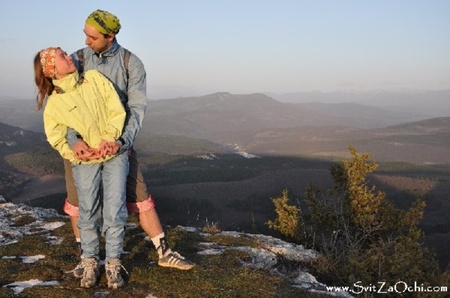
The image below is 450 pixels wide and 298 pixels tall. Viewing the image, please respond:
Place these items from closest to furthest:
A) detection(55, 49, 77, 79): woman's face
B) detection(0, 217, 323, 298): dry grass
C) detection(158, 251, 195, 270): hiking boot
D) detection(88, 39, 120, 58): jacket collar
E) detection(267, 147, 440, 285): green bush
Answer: detection(55, 49, 77, 79): woman's face
detection(0, 217, 323, 298): dry grass
detection(88, 39, 120, 58): jacket collar
detection(158, 251, 195, 270): hiking boot
detection(267, 147, 440, 285): green bush

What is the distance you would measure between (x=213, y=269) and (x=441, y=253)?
71801mm

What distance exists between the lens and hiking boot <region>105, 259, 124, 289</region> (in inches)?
211

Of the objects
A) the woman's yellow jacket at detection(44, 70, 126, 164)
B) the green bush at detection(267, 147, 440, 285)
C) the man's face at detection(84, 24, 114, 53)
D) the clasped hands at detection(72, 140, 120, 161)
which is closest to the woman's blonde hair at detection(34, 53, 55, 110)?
the woman's yellow jacket at detection(44, 70, 126, 164)

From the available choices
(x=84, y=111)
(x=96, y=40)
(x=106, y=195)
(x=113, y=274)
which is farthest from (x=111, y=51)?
(x=113, y=274)

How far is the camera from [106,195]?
547cm

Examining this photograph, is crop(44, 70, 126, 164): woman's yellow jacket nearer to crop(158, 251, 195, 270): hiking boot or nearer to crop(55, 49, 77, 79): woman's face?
crop(55, 49, 77, 79): woman's face

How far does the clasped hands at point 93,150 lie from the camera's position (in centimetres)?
513

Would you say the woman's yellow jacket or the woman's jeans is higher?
the woman's yellow jacket

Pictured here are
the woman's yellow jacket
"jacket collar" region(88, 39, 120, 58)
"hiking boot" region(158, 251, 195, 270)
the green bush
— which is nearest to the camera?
the woman's yellow jacket

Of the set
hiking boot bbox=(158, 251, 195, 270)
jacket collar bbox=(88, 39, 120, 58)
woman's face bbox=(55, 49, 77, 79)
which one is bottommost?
hiking boot bbox=(158, 251, 195, 270)

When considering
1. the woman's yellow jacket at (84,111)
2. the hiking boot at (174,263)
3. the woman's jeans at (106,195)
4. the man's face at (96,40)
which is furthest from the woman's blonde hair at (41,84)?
the hiking boot at (174,263)

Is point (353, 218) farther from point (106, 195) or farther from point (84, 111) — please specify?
point (84, 111)

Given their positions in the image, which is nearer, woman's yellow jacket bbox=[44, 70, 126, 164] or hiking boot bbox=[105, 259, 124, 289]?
woman's yellow jacket bbox=[44, 70, 126, 164]

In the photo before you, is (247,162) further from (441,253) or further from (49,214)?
(49,214)
